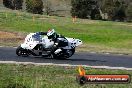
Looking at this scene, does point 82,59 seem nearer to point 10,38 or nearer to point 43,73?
point 43,73

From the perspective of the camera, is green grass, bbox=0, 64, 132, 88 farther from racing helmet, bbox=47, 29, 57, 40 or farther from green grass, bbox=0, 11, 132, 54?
green grass, bbox=0, 11, 132, 54

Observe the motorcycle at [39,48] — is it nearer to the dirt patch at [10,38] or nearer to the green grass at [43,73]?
the green grass at [43,73]

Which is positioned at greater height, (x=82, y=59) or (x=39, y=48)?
(x=39, y=48)

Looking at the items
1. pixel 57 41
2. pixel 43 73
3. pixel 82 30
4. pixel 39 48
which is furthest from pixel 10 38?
pixel 43 73

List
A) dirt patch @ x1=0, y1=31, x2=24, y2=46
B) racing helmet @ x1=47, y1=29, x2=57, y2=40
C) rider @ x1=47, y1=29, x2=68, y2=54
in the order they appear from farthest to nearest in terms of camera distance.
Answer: dirt patch @ x1=0, y1=31, x2=24, y2=46
rider @ x1=47, y1=29, x2=68, y2=54
racing helmet @ x1=47, y1=29, x2=57, y2=40

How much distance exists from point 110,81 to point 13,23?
44981 mm

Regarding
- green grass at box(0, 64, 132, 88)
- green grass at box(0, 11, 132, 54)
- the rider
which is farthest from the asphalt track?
green grass at box(0, 11, 132, 54)

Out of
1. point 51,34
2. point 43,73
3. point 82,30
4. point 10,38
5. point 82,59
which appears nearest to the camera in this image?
point 43,73

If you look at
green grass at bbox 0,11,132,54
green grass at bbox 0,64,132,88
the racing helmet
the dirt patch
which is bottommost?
green grass at bbox 0,11,132,54

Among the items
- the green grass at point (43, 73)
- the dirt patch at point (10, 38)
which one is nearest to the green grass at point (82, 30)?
the dirt patch at point (10, 38)

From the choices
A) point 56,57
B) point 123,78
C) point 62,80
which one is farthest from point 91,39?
point 123,78

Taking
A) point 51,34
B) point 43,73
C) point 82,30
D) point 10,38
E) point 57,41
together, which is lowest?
point 82,30

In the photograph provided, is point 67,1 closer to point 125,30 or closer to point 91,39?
point 125,30

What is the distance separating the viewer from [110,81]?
1063 cm
